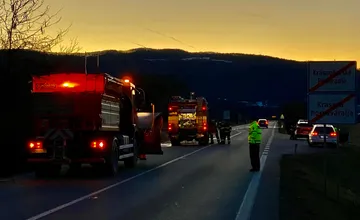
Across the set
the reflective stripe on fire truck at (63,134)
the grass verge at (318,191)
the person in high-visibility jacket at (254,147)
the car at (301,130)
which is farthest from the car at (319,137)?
the reflective stripe on fire truck at (63,134)

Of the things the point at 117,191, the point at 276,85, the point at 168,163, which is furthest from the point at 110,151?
the point at 276,85

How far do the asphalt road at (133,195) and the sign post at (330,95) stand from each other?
2.61m

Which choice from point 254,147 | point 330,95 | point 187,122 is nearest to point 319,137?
point 187,122

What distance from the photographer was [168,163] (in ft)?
85.1

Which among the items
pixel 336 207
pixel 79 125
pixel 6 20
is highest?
pixel 6 20

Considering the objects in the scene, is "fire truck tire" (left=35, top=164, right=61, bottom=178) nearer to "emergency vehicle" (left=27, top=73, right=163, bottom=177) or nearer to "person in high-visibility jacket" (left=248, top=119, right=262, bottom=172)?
"emergency vehicle" (left=27, top=73, right=163, bottom=177)

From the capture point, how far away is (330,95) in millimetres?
14758

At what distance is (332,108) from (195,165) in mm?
10849

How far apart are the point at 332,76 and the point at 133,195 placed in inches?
203

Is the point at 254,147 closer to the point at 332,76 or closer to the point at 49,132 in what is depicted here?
the point at 49,132

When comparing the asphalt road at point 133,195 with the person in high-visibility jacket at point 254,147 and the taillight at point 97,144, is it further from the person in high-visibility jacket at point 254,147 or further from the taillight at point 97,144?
the taillight at point 97,144

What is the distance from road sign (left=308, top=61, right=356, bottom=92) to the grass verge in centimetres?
198

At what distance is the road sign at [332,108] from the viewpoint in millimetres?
14672

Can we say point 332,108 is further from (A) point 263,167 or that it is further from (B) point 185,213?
(A) point 263,167
